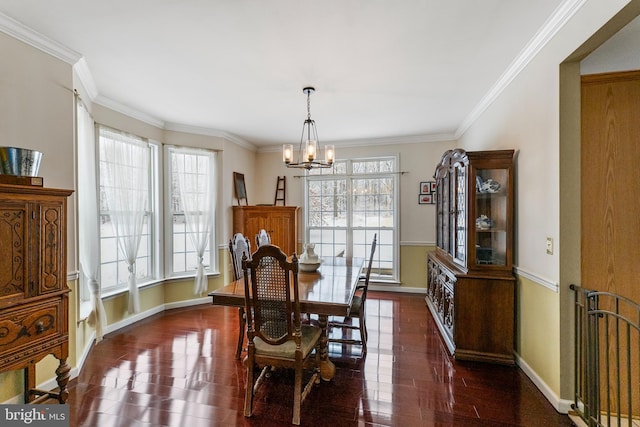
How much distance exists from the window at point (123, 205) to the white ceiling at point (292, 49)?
1.76ft

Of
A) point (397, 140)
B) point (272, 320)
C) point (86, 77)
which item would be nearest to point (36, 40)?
point (86, 77)

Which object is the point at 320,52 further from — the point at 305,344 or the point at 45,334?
the point at 45,334

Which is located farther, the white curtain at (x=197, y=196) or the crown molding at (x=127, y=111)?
the white curtain at (x=197, y=196)

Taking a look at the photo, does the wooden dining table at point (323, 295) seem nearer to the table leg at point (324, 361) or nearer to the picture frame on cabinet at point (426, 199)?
the table leg at point (324, 361)

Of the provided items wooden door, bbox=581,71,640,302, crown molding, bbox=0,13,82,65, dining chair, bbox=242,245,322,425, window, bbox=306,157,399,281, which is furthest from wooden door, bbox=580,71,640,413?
crown molding, bbox=0,13,82,65

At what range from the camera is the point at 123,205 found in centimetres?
359

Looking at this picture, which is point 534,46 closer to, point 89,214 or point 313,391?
point 313,391

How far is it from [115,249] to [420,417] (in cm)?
367

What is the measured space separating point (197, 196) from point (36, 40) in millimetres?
2531

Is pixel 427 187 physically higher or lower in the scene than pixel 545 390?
higher

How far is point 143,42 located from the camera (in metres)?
2.28

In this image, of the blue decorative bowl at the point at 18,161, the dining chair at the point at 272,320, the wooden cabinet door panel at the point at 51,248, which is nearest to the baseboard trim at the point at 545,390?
the dining chair at the point at 272,320

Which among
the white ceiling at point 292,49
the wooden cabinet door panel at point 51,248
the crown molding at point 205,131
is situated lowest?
the wooden cabinet door panel at point 51,248

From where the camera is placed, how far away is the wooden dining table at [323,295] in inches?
81.3
